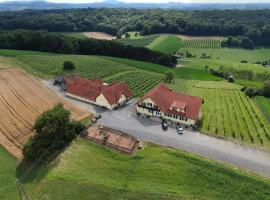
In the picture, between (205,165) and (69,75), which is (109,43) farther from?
→ (205,165)

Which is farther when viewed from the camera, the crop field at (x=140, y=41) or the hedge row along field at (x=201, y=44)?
the hedge row along field at (x=201, y=44)

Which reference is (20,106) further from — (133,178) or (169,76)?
(169,76)

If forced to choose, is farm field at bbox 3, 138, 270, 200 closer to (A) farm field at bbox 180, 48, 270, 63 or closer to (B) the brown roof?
(B) the brown roof

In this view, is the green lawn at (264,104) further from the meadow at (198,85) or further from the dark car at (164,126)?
the dark car at (164,126)

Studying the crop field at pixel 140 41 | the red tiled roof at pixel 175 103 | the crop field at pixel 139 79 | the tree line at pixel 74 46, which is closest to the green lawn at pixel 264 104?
the red tiled roof at pixel 175 103

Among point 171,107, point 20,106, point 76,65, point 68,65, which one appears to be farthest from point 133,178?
point 76,65

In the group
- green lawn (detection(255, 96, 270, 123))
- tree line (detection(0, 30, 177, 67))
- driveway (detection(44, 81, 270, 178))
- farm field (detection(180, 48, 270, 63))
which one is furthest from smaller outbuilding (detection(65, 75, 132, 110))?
farm field (detection(180, 48, 270, 63))
